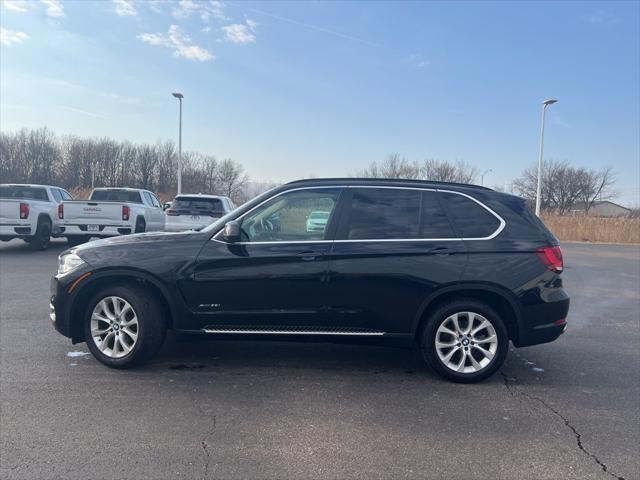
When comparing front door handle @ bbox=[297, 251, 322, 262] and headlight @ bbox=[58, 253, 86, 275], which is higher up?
front door handle @ bbox=[297, 251, 322, 262]

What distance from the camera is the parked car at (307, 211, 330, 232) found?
464 cm

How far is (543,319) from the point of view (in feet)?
15.0

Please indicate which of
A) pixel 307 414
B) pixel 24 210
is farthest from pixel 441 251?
pixel 24 210

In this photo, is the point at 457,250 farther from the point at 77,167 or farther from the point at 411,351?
the point at 77,167

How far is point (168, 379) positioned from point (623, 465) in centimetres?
363

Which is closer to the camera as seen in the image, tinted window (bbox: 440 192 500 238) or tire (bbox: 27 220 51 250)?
tinted window (bbox: 440 192 500 238)

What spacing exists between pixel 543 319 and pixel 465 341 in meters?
0.76

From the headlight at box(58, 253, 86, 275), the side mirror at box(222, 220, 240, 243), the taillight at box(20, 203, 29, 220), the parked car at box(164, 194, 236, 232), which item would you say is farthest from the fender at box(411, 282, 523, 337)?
the taillight at box(20, 203, 29, 220)

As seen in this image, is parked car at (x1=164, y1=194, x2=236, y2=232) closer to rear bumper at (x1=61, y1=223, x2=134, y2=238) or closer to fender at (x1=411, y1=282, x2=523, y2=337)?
rear bumper at (x1=61, y1=223, x2=134, y2=238)

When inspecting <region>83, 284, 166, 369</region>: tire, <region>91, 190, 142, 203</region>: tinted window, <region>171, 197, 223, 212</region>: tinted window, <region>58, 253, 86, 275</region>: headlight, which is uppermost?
<region>91, 190, 142, 203</region>: tinted window

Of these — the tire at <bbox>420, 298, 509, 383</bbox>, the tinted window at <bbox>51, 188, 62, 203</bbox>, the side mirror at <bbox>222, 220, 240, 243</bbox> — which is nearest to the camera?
the side mirror at <bbox>222, 220, 240, 243</bbox>

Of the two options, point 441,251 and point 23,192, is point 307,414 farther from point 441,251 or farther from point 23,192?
point 23,192

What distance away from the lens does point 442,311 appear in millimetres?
4547

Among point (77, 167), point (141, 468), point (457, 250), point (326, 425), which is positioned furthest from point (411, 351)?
point (77, 167)
